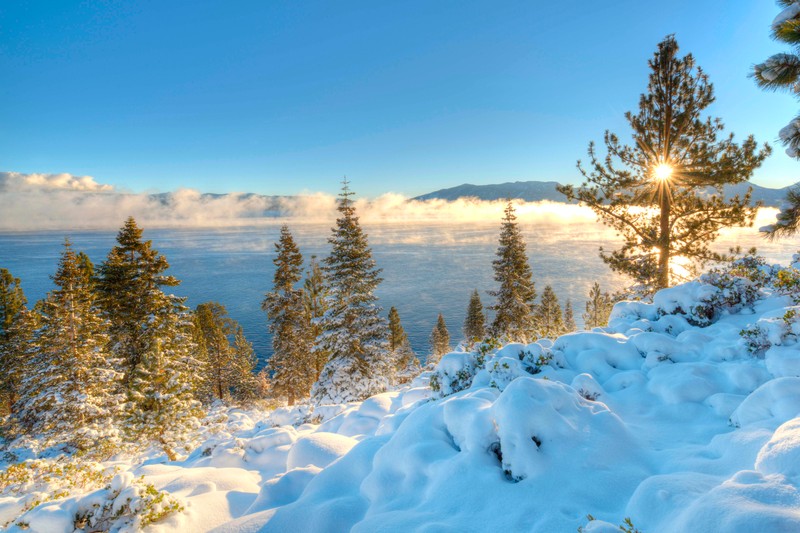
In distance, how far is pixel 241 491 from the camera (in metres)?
4.85

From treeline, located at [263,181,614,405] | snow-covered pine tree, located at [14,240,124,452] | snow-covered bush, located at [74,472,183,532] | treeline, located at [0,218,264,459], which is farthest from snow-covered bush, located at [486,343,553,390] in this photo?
snow-covered pine tree, located at [14,240,124,452]

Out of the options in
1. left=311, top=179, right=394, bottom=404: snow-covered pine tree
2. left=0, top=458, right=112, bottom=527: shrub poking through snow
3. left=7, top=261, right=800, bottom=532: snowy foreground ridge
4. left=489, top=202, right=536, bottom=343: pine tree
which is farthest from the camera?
left=489, top=202, right=536, bottom=343: pine tree

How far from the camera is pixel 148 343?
55.2ft

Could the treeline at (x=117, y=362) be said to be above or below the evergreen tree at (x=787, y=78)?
below

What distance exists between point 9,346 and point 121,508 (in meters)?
36.6

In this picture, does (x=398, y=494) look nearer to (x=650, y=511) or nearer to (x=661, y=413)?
(x=650, y=511)

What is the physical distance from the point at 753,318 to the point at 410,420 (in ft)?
23.9

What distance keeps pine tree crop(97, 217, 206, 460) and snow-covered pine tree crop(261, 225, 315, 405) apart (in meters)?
6.42

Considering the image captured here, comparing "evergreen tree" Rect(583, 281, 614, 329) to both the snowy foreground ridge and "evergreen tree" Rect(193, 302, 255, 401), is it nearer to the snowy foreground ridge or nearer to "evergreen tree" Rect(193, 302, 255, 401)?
the snowy foreground ridge

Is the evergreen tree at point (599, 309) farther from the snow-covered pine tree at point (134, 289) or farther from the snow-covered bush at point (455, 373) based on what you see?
the snow-covered pine tree at point (134, 289)

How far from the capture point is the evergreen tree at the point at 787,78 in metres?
6.82

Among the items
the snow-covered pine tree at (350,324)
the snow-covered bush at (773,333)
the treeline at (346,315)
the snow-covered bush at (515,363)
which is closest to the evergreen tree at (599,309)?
the treeline at (346,315)

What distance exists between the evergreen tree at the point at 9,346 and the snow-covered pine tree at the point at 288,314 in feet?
57.0

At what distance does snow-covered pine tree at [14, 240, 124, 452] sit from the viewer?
16500 millimetres
